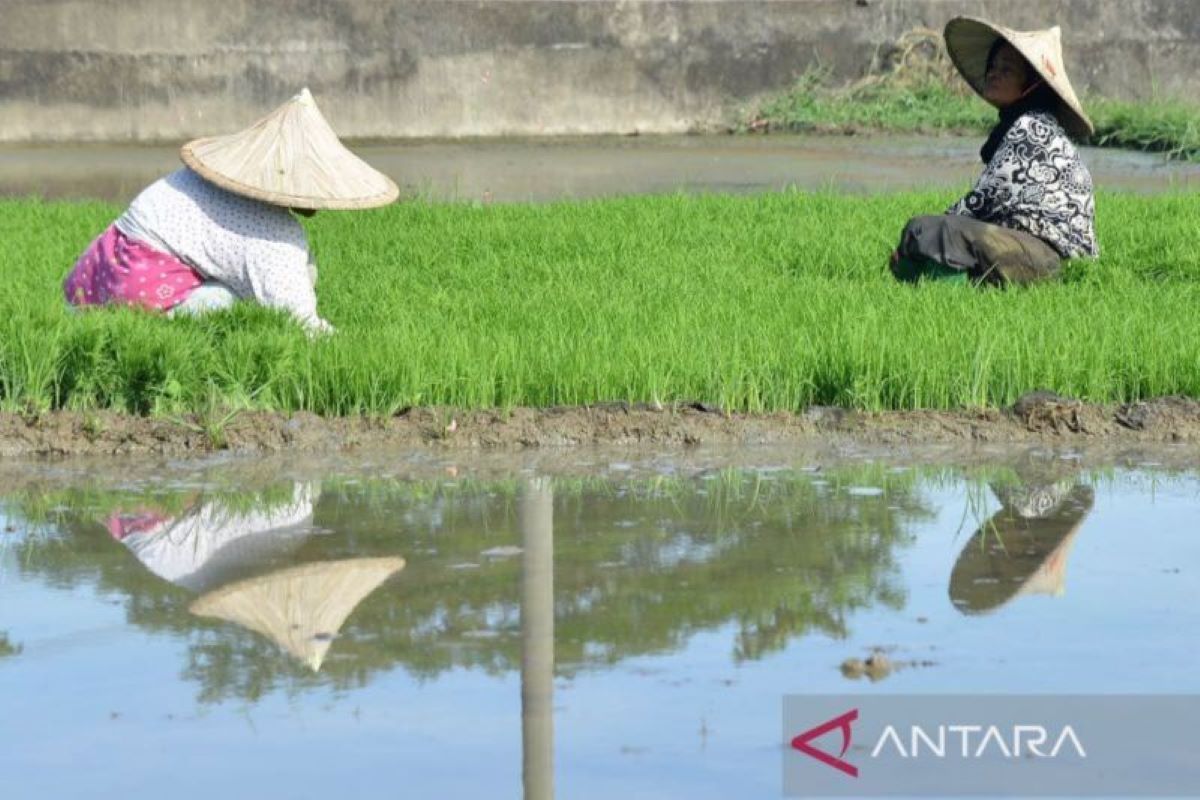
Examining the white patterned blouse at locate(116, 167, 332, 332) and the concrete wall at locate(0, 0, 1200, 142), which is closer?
the white patterned blouse at locate(116, 167, 332, 332)

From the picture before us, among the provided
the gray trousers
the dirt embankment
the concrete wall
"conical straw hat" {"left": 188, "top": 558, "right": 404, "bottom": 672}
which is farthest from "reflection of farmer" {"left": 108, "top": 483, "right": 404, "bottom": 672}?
the concrete wall

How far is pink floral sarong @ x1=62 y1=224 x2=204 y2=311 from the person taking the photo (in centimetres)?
702

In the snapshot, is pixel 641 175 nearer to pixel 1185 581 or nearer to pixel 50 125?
pixel 50 125

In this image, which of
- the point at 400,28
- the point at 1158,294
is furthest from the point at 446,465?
the point at 400,28

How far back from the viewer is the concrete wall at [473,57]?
14.7 m

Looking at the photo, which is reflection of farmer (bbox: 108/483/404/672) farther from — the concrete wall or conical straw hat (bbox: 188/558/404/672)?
the concrete wall

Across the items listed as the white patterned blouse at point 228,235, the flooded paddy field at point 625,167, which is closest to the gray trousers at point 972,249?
the white patterned blouse at point 228,235

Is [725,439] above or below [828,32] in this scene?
below

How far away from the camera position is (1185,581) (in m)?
4.61

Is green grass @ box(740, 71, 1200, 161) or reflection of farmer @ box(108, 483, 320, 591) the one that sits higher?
green grass @ box(740, 71, 1200, 161)

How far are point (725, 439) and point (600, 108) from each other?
9.42m

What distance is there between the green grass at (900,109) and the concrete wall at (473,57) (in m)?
0.18

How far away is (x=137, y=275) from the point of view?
7.02 metres

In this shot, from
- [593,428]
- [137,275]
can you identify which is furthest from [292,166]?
[593,428]
